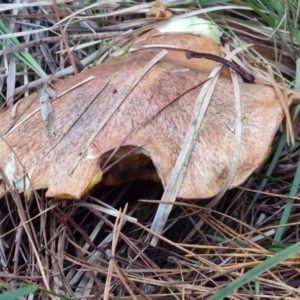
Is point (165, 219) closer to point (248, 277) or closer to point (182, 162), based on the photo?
point (182, 162)

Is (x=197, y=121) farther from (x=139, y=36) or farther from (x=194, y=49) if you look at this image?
(x=139, y=36)

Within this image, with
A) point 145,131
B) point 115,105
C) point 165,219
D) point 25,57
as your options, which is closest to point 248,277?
point 165,219

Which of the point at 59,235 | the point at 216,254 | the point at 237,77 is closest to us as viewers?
the point at 216,254

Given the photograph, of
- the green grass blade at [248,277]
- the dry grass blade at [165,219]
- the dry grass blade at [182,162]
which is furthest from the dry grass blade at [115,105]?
the green grass blade at [248,277]

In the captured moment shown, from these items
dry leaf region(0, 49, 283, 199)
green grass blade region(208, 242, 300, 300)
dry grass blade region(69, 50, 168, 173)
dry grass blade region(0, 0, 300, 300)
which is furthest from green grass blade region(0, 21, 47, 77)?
green grass blade region(208, 242, 300, 300)

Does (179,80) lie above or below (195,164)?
above

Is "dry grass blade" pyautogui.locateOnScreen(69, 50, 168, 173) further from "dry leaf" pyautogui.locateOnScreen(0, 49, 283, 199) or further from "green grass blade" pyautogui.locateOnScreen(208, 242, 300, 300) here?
"green grass blade" pyautogui.locateOnScreen(208, 242, 300, 300)

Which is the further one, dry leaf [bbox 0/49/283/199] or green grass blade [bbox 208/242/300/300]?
dry leaf [bbox 0/49/283/199]

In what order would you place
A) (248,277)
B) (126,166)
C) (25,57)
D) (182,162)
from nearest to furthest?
(248,277) < (182,162) < (126,166) < (25,57)

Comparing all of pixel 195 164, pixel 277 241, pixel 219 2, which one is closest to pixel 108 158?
pixel 195 164
